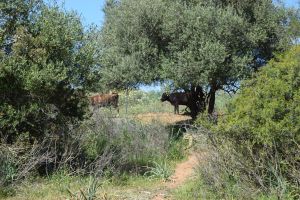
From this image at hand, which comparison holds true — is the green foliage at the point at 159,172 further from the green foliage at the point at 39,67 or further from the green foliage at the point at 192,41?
the green foliage at the point at 192,41

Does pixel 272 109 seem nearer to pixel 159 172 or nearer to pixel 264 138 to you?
pixel 264 138

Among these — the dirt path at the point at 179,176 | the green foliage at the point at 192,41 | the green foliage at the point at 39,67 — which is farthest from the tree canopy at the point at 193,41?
the green foliage at the point at 39,67

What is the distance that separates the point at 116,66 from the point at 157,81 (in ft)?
5.31

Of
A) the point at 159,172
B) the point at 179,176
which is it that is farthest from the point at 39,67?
the point at 179,176

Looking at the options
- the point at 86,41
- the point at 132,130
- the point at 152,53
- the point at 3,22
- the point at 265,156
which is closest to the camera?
the point at 265,156

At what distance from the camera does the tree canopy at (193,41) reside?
14992 mm

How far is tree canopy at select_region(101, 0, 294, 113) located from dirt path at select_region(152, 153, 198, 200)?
306 centimetres

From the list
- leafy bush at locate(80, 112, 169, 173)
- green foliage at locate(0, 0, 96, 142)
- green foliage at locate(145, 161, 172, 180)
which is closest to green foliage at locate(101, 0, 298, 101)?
leafy bush at locate(80, 112, 169, 173)

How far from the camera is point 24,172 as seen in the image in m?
9.35

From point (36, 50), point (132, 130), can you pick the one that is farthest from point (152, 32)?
point (36, 50)

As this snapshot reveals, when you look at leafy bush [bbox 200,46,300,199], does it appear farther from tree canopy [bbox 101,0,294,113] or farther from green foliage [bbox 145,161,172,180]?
tree canopy [bbox 101,0,294,113]

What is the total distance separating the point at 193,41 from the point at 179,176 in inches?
202

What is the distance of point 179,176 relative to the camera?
11820mm

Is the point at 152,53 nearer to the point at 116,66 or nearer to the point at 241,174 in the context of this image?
the point at 116,66
